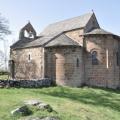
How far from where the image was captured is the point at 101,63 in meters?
33.7

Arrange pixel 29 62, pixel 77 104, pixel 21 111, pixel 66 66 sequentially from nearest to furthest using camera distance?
pixel 21 111
pixel 77 104
pixel 66 66
pixel 29 62

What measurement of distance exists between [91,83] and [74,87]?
7.81 ft

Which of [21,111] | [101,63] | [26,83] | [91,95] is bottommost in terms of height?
[91,95]

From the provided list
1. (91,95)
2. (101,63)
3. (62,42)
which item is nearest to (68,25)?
(62,42)

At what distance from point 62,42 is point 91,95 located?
836cm

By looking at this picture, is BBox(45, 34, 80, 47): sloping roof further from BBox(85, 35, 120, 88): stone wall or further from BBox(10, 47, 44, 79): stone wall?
BBox(85, 35, 120, 88): stone wall

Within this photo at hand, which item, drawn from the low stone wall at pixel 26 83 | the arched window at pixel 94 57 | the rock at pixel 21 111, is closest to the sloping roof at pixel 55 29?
the arched window at pixel 94 57

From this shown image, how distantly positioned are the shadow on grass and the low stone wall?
210 centimetres

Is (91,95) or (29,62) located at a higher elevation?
(29,62)

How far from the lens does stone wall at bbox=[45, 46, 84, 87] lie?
32.8 meters

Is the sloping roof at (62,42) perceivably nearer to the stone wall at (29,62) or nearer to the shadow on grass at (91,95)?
the stone wall at (29,62)

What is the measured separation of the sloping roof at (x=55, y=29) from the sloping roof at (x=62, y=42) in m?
0.69

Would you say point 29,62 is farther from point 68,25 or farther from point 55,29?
point 68,25

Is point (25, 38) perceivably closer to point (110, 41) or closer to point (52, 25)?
point (52, 25)
